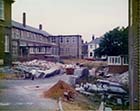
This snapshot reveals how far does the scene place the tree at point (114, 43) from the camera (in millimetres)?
4375

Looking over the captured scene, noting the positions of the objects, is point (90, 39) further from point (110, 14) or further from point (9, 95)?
point (9, 95)

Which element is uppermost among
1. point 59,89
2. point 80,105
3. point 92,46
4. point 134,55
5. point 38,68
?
point 92,46

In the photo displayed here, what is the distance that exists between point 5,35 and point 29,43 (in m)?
0.40

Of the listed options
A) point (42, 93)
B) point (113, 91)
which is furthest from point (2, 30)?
point (113, 91)

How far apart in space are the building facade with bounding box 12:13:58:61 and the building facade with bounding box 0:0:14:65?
0.08m

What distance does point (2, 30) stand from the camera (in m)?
4.57

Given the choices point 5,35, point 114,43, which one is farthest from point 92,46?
point 5,35

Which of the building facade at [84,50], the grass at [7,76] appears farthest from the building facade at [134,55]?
the grass at [7,76]

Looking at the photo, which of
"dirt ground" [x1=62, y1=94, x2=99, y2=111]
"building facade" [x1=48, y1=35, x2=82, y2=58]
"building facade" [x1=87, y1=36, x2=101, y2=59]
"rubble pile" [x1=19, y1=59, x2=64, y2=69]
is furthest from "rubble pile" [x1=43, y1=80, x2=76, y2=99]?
"building facade" [x1=87, y1=36, x2=101, y2=59]

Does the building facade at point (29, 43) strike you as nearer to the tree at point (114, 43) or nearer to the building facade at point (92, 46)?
the building facade at point (92, 46)

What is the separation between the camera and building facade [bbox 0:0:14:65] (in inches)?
177

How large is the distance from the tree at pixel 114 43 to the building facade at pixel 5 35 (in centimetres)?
140

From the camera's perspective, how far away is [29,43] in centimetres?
459

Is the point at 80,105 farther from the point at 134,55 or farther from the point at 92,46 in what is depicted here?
the point at 134,55
